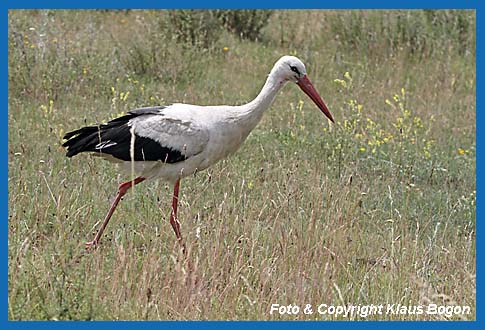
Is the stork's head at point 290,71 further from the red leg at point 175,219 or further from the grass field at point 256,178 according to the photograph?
the red leg at point 175,219

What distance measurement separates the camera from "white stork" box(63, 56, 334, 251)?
5.62 m

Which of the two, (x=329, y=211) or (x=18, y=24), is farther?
(x=18, y=24)

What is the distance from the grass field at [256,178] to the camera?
4.55 metres

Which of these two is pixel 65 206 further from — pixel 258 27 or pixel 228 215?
pixel 258 27

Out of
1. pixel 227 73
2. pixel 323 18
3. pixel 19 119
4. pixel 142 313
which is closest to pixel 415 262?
pixel 142 313

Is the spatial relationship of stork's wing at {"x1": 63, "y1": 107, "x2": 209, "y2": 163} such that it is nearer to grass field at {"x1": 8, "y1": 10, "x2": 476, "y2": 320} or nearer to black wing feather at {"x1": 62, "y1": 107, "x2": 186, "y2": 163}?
black wing feather at {"x1": 62, "y1": 107, "x2": 186, "y2": 163}

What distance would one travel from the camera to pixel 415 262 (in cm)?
523

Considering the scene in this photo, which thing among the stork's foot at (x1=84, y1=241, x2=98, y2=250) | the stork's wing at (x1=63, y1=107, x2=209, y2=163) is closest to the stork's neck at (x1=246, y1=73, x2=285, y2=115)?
the stork's wing at (x1=63, y1=107, x2=209, y2=163)

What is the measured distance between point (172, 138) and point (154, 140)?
0.11 metres

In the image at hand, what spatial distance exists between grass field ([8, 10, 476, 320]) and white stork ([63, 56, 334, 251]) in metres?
0.20

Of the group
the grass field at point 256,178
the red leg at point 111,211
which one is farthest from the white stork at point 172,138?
the grass field at point 256,178

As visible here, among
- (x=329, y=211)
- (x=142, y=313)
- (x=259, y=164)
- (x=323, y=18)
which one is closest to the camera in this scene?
(x=142, y=313)

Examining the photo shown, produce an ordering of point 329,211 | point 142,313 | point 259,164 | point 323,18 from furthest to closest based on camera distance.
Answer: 1. point 323,18
2. point 259,164
3. point 329,211
4. point 142,313

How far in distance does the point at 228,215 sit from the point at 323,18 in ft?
27.3
